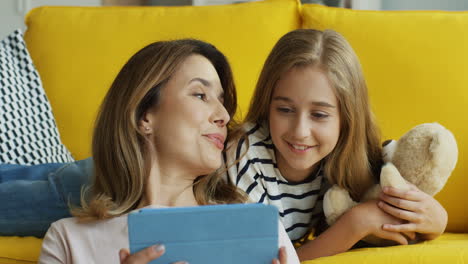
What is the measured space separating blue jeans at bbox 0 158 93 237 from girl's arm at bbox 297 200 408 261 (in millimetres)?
558

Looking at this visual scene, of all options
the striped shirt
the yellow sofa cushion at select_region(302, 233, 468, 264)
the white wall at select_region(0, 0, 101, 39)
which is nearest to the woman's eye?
the striped shirt

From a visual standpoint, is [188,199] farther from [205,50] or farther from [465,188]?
[465,188]

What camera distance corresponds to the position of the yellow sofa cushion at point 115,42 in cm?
199

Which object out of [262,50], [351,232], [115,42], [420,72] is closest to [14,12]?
[115,42]

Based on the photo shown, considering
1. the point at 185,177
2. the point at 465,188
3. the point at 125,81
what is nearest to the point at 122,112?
the point at 125,81

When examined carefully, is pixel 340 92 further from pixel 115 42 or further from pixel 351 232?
pixel 115 42

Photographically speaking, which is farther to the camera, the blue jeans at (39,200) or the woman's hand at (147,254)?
the blue jeans at (39,200)

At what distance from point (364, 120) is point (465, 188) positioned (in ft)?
1.31

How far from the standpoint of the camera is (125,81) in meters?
1.37

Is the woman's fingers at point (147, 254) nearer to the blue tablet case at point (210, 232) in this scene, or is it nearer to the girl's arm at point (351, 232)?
the blue tablet case at point (210, 232)

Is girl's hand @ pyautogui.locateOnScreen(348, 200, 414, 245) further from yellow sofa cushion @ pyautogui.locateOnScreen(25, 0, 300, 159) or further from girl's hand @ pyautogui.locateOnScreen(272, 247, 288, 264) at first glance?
yellow sofa cushion @ pyautogui.locateOnScreen(25, 0, 300, 159)

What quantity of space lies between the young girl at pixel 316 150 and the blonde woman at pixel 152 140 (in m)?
0.17

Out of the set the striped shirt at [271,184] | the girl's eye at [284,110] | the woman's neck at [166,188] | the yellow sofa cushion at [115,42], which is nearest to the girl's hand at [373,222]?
the striped shirt at [271,184]

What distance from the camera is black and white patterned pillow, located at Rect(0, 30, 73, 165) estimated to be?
1.86m
